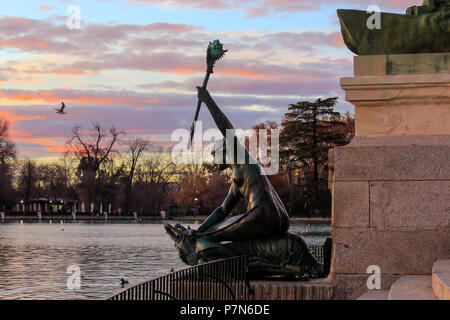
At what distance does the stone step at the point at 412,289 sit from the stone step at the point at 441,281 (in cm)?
13

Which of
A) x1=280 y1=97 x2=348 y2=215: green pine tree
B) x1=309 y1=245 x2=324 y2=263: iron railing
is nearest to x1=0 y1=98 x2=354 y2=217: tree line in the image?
x1=280 y1=97 x2=348 y2=215: green pine tree

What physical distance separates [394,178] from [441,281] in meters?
2.93

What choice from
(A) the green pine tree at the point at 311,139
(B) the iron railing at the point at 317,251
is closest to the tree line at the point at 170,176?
(A) the green pine tree at the point at 311,139

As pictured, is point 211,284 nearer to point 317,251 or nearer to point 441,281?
point 441,281

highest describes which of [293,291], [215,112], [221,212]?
[215,112]

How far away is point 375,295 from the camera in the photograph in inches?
377

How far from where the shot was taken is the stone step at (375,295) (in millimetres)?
9216

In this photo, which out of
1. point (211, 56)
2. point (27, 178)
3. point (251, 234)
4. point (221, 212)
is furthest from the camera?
point (27, 178)

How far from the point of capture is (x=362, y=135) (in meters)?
10.8

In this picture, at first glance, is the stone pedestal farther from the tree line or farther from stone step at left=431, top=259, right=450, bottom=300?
the tree line

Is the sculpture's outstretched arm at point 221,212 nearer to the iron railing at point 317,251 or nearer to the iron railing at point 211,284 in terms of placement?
the iron railing at point 211,284

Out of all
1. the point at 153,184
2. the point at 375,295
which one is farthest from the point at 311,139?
the point at 375,295

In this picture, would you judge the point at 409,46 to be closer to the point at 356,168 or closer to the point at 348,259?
the point at 356,168

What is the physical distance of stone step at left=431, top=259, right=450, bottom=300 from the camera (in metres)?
7.31
